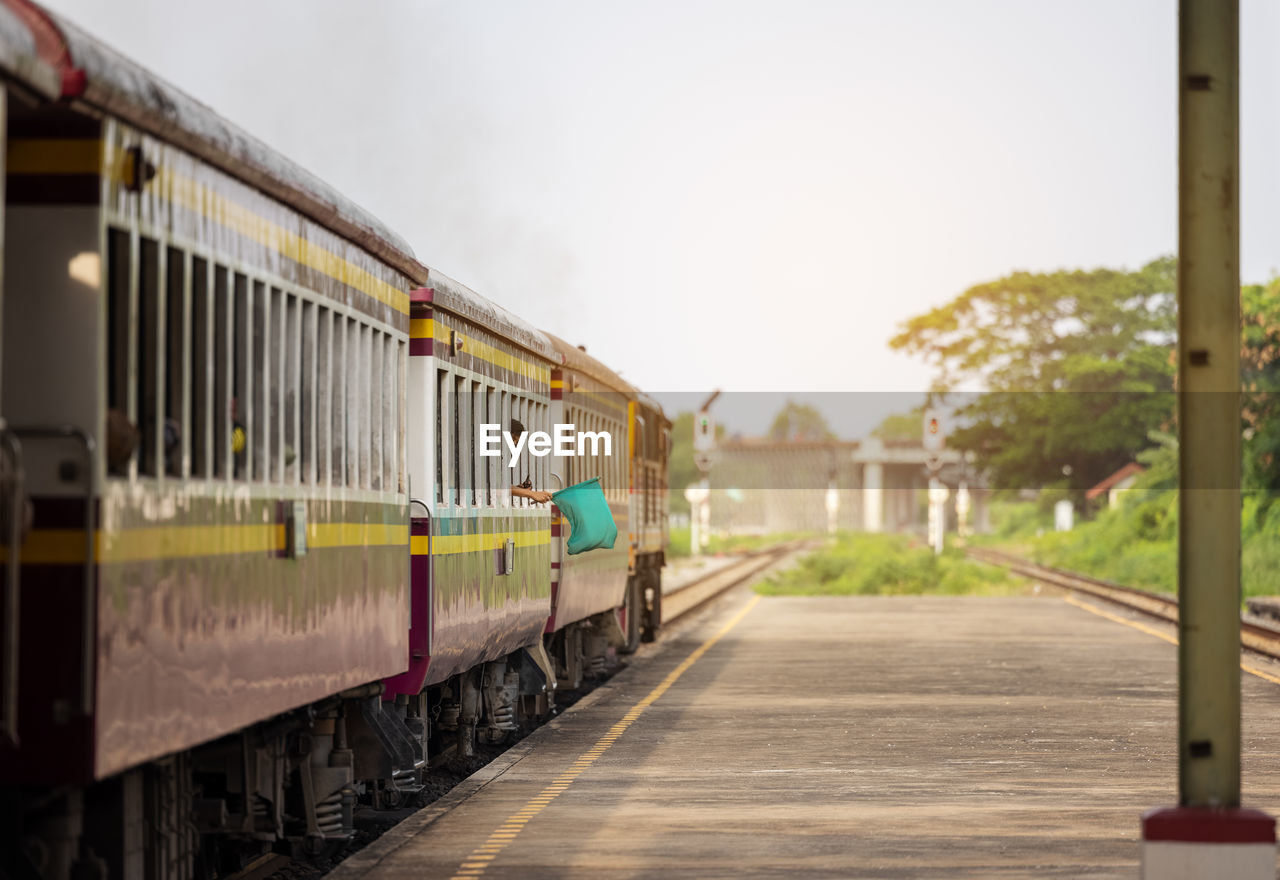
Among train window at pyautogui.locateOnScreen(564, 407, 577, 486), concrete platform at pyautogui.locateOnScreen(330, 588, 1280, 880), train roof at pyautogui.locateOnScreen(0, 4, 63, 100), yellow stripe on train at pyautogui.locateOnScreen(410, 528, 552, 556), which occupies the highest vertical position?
train roof at pyautogui.locateOnScreen(0, 4, 63, 100)

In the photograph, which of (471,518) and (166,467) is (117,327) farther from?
(471,518)

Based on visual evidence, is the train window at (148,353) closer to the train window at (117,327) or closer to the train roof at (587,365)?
the train window at (117,327)

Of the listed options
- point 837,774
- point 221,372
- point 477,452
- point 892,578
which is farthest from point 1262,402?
point 221,372

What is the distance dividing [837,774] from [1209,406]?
5.37 m

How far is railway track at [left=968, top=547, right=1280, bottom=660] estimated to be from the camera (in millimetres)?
22609

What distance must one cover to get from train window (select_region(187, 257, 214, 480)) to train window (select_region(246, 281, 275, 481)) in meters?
0.58

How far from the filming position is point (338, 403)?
912 centimetres

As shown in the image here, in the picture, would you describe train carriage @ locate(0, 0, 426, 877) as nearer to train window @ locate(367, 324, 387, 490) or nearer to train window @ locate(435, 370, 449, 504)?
train window @ locate(367, 324, 387, 490)

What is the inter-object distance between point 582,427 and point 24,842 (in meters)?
11.2

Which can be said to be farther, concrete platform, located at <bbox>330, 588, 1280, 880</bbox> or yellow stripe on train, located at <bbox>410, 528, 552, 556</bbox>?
yellow stripe on train, located at <bbox>410, 528, 552, 556</bbox>

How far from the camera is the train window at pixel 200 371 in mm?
6887

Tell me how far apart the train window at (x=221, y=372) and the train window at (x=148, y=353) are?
0.66m

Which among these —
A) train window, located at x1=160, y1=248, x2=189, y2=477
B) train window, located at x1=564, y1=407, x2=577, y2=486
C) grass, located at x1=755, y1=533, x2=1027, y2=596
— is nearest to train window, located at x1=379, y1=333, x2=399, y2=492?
train window, located at x1=160, y1=248, x2=189, y2=477

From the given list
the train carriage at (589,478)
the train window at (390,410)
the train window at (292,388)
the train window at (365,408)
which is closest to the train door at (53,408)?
the train window at (292,388)
